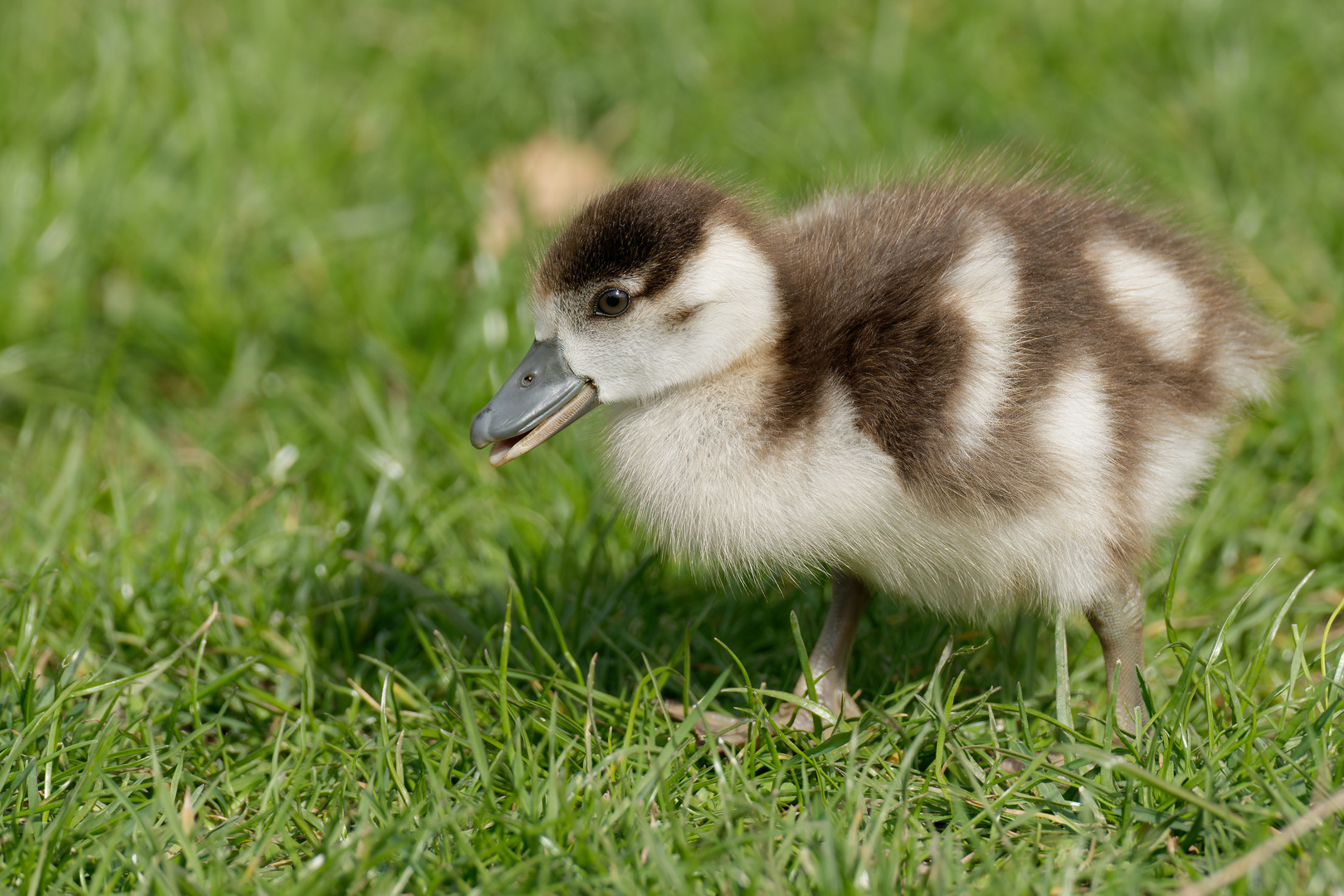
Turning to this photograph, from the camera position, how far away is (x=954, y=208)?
2.30 metres

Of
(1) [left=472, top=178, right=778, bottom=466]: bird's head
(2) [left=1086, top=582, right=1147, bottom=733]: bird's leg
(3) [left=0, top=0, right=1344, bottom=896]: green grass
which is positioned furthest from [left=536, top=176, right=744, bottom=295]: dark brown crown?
(2) [left=1086, top=582, right=1147, bottom=733]: bird's leg

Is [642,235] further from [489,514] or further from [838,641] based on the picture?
[489,514]

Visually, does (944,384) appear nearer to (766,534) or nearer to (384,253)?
(766,534)

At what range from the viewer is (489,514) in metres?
3.05

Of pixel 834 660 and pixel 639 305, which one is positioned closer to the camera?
pixel 639 305

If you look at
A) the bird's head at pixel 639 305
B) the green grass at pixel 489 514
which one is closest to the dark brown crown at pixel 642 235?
the bird's head at pixel 639 305

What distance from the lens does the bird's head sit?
7.21 ft

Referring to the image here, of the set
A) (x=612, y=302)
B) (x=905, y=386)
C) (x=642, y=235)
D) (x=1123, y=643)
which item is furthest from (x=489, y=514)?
(x=1123, y=643)

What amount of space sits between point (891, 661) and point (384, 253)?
2.26m

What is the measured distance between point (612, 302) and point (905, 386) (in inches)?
21.8

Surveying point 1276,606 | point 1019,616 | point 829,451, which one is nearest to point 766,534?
point 829,451

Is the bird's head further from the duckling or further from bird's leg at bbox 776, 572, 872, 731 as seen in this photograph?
bird's leg at bbox 776, 572, 872, 731

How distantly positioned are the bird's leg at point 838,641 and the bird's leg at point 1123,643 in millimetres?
444

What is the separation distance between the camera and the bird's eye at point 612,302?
224cm
